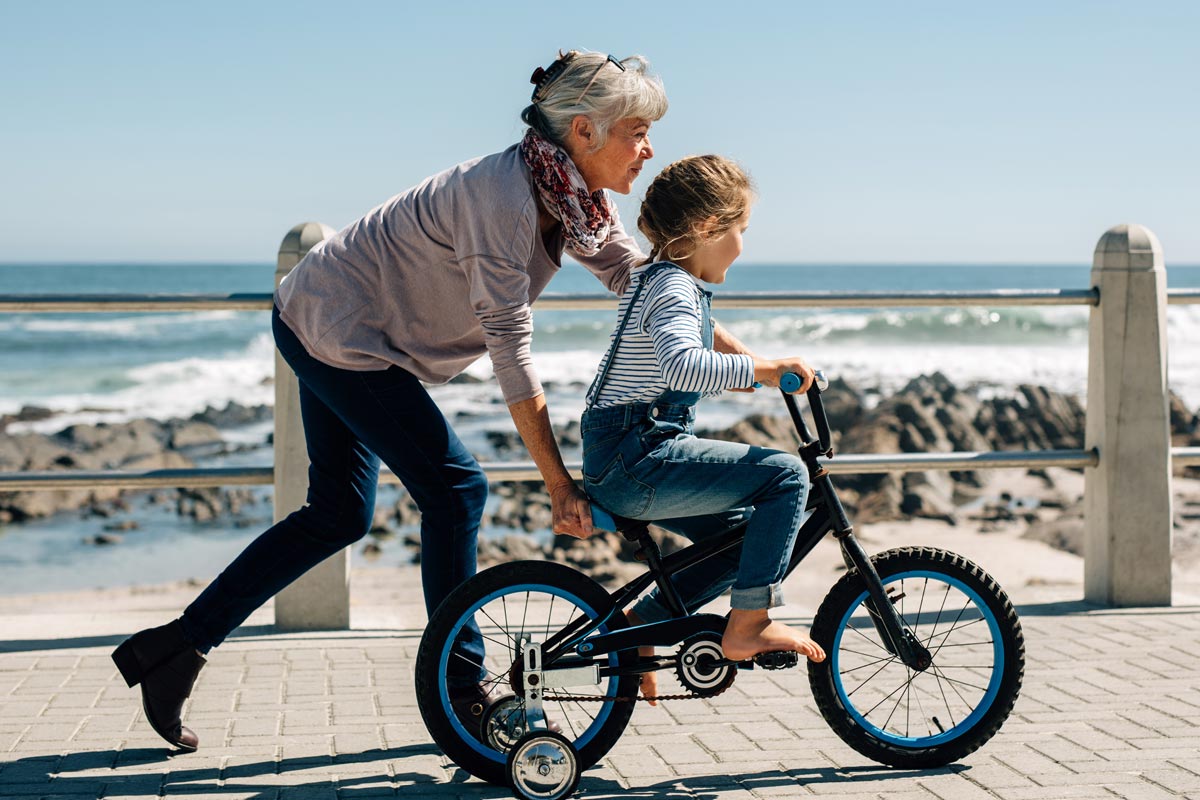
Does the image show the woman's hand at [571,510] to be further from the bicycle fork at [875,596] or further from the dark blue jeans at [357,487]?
the bicycle fork at [875,596]

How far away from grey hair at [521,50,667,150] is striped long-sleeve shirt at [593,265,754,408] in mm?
365

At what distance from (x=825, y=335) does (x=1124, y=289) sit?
32463 millimetres

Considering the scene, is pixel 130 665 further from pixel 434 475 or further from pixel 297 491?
pixel 297 491

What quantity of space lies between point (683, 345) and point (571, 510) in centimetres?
47

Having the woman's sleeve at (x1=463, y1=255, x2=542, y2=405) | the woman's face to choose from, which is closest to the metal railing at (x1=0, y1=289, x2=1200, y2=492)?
the woman's face

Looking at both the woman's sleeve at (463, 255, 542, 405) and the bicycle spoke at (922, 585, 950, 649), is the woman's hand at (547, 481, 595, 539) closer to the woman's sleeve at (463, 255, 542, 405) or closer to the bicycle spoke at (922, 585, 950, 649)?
the woman's sleeve at (463, 255, 542, 405)

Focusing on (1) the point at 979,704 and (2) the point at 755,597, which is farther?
(1) the point at 979,704

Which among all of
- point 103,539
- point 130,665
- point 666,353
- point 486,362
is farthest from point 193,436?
point 666,353

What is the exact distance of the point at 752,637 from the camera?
10.6 ft

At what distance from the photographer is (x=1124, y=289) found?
5359 mm

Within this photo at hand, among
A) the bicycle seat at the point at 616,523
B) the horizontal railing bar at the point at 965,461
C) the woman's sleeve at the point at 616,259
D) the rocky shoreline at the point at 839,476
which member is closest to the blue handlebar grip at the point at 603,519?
the bicycle seat at the point at 616,523

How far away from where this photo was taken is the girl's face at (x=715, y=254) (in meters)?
3.23

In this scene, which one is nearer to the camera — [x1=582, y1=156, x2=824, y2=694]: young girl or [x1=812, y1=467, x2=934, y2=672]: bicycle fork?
[x1=582, y1=156, x2=824, y2=694]: young girl

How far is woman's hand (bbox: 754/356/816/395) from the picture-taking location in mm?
3105
